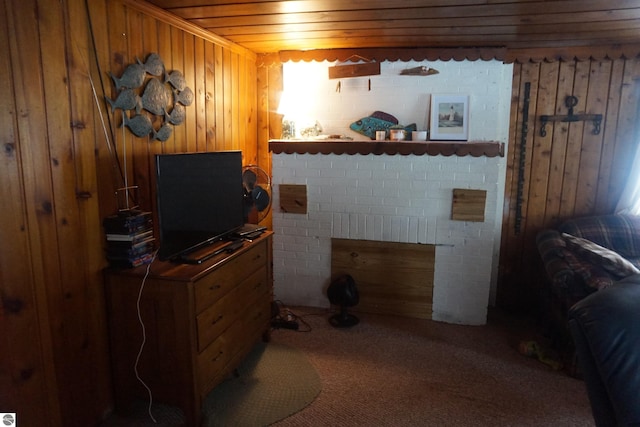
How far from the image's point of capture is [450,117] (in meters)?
3.38

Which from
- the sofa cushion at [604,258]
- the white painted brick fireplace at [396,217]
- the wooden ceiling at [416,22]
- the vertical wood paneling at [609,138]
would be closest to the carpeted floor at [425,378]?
the white painted brick fireplace at [396,217]

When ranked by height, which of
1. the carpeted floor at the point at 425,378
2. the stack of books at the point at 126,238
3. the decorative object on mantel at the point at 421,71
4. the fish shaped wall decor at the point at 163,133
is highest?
the decorative object on mantel at the point at 421,71

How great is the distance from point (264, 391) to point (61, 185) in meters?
1.48

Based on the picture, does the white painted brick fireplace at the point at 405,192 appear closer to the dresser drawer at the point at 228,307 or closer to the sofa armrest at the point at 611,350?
the dresser drawer at the point at 228,307

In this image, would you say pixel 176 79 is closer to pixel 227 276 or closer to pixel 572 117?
pixel 227 276

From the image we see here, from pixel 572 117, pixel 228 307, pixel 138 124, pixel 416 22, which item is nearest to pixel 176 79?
pixel 138 124

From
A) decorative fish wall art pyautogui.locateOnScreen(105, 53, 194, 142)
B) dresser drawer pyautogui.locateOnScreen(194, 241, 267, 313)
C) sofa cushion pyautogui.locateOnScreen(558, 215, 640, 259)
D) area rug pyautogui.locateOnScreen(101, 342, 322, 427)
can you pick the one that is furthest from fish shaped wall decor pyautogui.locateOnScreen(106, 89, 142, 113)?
sofa cushion pyautogui.locateOnScreen(558, 215, 640, 259)

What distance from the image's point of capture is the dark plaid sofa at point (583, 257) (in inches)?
97.9

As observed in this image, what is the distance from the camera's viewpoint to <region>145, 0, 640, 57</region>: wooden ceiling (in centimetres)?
232

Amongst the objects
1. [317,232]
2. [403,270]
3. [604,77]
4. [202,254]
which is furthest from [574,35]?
[202,254]

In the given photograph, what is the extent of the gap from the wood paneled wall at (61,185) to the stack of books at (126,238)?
0.18 feet

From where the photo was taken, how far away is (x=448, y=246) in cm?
334

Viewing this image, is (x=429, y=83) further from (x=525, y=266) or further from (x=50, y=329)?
(x=50, y=329)

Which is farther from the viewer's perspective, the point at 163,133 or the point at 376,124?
the point at 376,124
